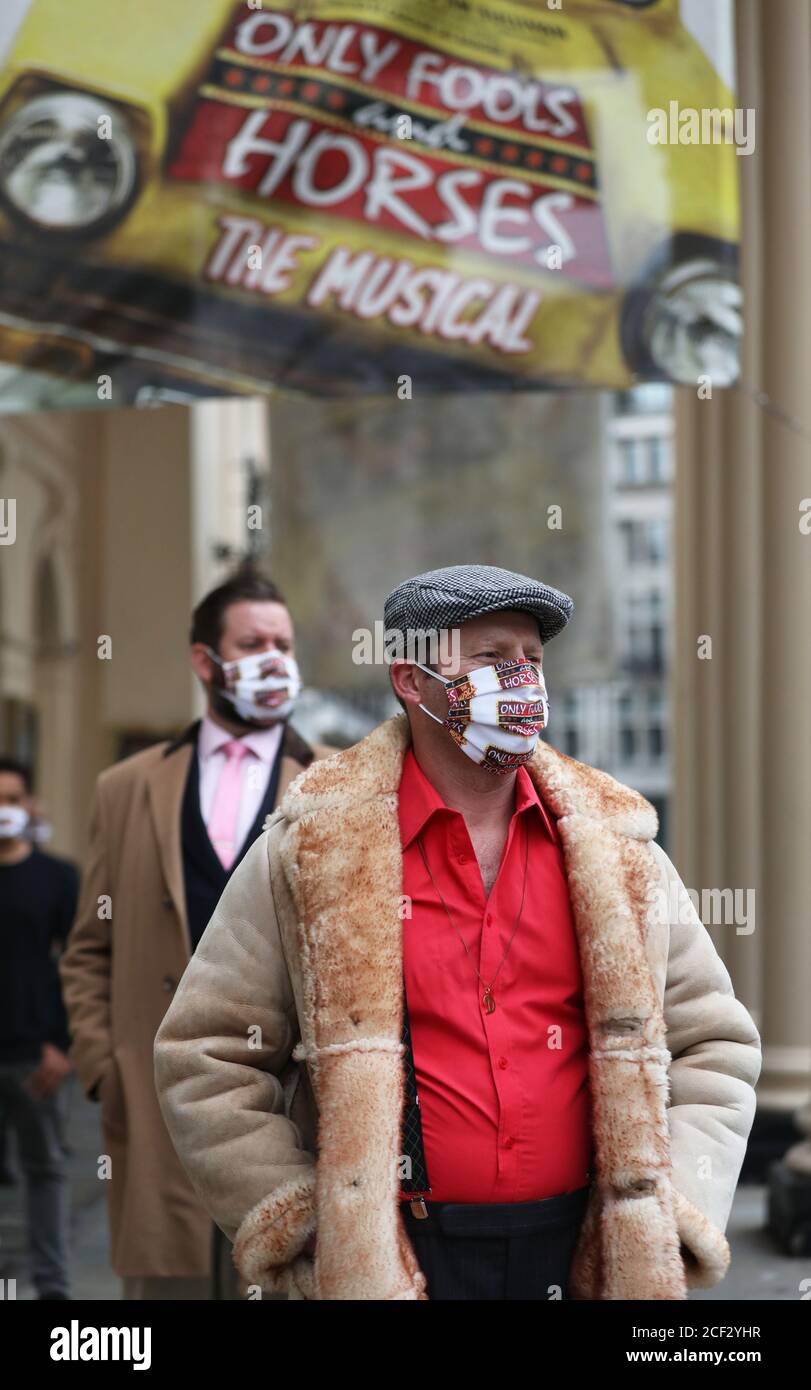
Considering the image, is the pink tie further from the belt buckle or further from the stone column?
the stone column

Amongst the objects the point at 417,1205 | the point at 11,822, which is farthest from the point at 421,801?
the point at 11,822

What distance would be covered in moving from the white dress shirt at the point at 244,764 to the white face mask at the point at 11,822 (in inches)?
90.6

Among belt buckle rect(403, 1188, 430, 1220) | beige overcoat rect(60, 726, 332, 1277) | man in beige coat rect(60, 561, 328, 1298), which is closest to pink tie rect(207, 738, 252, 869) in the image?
man in beige coat rect(60, 561, 328, 1298)

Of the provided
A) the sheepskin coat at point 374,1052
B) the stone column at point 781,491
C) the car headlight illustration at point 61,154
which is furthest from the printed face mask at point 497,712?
the stone column at point 781,491

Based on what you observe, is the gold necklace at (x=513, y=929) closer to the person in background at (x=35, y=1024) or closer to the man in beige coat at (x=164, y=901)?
the man in beige coat at (x=164, y=901)

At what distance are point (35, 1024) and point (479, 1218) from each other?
4379 millimetres

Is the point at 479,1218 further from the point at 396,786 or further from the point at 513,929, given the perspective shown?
the point at 396,786

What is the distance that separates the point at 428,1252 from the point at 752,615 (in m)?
6.74

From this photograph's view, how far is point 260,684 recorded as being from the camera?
484cm

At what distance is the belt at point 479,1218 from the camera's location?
276cm

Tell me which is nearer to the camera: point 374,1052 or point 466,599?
point 374,1052

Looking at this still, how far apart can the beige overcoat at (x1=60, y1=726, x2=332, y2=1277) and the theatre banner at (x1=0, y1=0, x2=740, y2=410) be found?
74.2 inches
